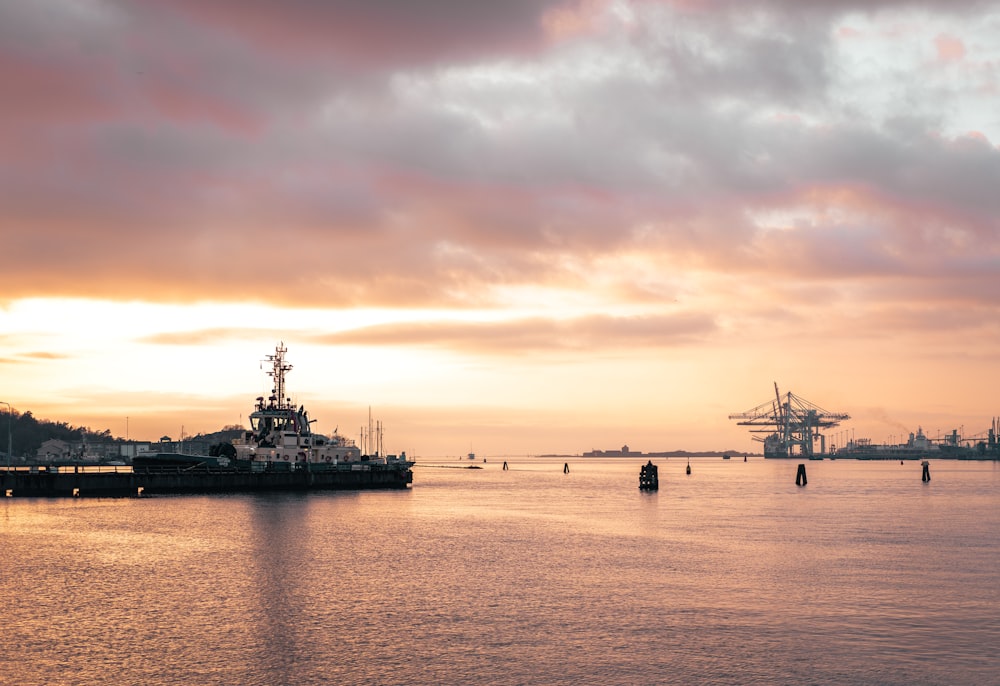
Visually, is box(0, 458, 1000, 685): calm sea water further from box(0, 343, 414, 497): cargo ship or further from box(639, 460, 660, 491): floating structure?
box(639, 460, 660, 491): floating structure

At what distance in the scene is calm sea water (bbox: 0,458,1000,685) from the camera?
90.0 ft

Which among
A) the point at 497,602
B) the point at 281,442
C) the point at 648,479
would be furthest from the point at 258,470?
the point at 497,602

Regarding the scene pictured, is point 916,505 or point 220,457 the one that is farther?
point 220,457

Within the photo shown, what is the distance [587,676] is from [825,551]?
35.1 meters

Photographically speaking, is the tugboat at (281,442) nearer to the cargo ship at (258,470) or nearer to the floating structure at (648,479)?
the cargo ship at (258,470)

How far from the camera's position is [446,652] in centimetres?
2950

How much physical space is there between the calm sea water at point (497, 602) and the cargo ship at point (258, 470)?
39.7 metres

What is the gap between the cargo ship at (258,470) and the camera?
113 metres

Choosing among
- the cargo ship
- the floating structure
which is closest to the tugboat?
the cargo ship

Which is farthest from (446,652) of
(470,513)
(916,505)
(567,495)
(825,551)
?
(567,495)

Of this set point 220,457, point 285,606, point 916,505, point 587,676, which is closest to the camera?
point 587,676

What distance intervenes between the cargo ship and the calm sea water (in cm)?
3975

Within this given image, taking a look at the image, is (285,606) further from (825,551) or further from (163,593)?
(825,551)

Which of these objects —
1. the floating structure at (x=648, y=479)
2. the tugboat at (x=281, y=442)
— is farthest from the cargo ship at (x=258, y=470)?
the floating structure at (x=648, y=479)
